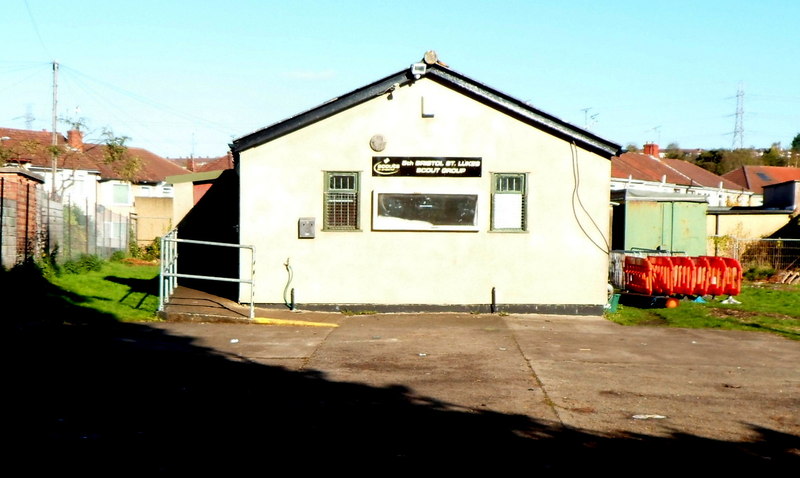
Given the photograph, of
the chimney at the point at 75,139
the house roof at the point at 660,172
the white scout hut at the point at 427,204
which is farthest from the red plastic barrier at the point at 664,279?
the chimney at the point at 75,139

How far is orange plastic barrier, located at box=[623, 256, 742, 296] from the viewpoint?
56.3ft

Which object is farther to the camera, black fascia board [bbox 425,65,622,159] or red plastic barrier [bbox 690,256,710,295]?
red plastic barrier [bbox 690,256,710,295]

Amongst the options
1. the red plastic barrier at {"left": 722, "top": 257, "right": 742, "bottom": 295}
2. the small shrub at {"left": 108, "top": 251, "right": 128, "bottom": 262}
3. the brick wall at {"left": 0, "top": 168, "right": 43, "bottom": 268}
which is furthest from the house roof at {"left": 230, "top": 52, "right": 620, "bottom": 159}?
the small shrub at {"left": 108, "top": 251, "right": 128, "bottom": 262}

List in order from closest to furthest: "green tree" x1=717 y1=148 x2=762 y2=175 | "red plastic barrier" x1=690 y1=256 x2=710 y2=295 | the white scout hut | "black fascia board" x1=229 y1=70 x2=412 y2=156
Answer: "black fascia board" x1=229 y1=70 x2=412 y2=156, the white scout hut, "red plastic barrier" x1=690 y1=256 x2=710 y2=295, "green tree" x1=717 y1=148 x2=762 y2=175

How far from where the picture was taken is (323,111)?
14.1 metres

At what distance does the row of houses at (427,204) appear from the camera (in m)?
14.3

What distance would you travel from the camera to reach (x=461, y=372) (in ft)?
29.9

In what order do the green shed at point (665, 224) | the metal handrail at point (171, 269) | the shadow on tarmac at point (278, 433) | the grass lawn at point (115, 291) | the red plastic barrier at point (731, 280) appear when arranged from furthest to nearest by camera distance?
the green shed at point (665, 224)
the red plastic barrier at point (731, 280)
the grass lawn at point (115, 291)
the metal handrail at point (171, 269)
the shadow on tarmac at point (278, 433)

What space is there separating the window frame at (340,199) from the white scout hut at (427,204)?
20mm

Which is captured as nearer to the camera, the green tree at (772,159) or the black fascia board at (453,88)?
the black fascia board at (453,88)

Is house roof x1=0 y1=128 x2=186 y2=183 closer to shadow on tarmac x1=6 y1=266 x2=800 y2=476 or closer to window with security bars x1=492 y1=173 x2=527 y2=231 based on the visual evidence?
window with security bars x1=492 y1=173 x2=527 y2=231

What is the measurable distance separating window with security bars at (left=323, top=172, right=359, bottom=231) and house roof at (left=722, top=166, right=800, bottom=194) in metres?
52.7

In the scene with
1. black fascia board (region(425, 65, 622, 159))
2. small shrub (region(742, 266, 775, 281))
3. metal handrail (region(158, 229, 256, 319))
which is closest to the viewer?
metal handrail (region(158, 229, 256, 319))

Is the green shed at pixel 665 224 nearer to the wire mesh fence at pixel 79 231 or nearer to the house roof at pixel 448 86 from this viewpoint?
the house roof at pixel 448 86
